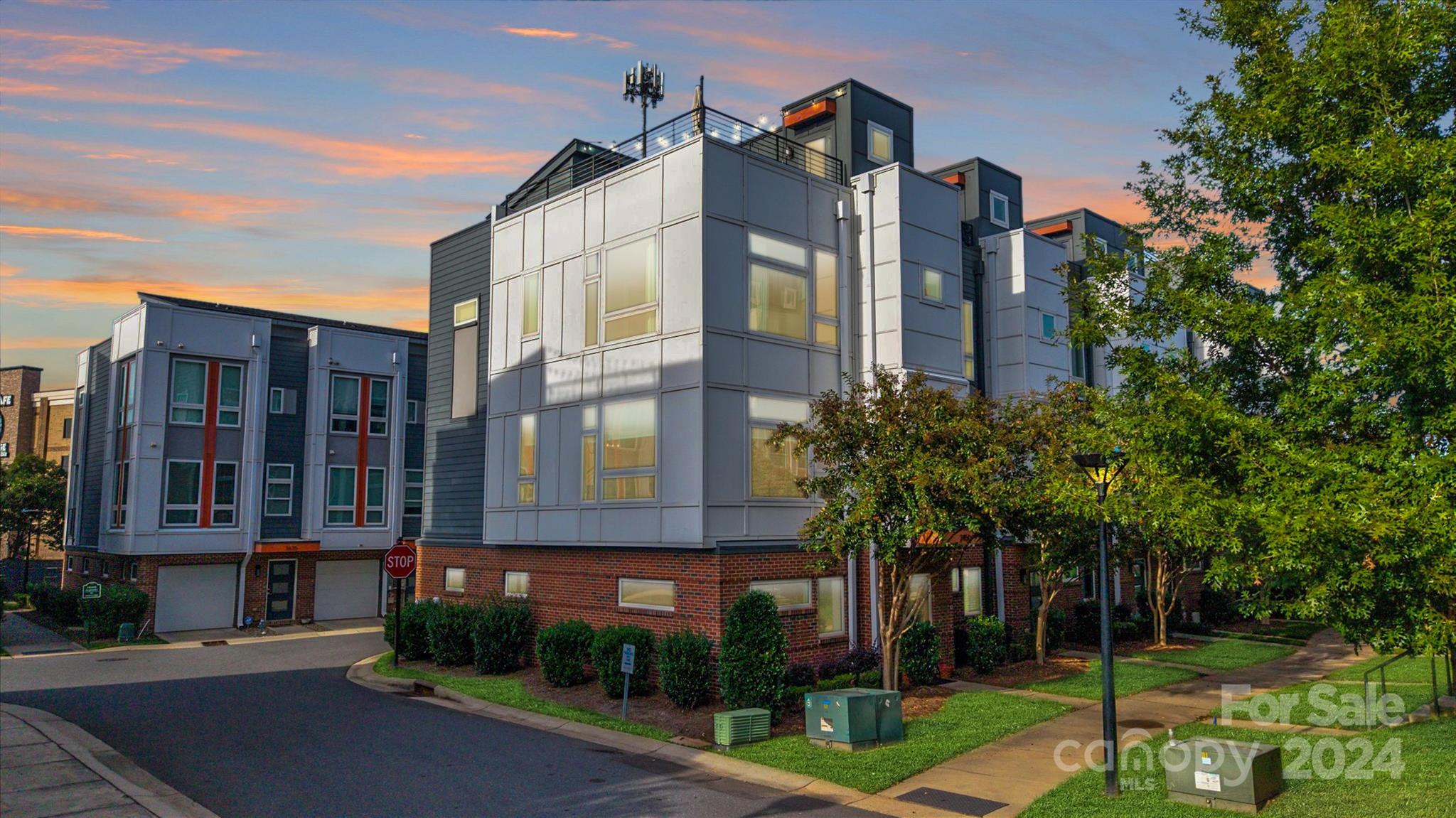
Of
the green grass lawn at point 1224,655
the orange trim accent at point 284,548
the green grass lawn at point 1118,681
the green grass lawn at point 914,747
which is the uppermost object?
the orange trim accent at point 284,548

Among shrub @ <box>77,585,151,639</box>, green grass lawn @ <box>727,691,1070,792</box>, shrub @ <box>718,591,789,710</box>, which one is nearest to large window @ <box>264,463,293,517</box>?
shrub @ <box>77,585,151,639</box>

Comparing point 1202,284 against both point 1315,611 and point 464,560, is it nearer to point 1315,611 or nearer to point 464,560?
point 1315,611

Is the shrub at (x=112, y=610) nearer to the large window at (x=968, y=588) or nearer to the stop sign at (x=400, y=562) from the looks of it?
the stop sign at (x=400, y=562)

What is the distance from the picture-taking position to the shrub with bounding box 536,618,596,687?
68.7ft

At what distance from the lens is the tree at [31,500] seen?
48.9 metres

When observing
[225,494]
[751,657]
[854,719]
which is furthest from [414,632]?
[225,494]

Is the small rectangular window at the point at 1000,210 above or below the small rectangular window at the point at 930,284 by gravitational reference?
above

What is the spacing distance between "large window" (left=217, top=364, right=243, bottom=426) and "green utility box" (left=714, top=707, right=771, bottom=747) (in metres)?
28.6

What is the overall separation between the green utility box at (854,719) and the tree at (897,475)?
9.33ft

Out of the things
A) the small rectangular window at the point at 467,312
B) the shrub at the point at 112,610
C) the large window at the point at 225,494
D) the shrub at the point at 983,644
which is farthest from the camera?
the large window at the point at 225,494

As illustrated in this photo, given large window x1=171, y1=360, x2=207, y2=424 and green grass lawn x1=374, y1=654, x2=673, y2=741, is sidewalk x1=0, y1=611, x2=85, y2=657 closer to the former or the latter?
large window x1=171, y1=360, x2=207, y2=424

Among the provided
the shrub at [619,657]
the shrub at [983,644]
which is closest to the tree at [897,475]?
the shrub at [619,657]

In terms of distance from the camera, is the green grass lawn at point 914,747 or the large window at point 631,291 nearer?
the green grass lawn at point 914,747

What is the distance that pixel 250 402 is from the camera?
3750cm
